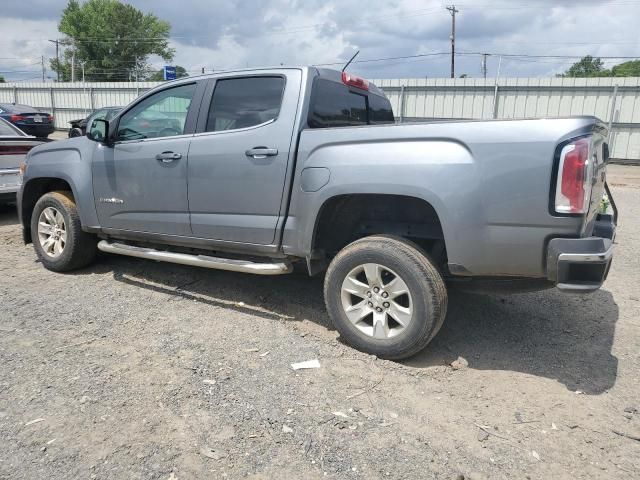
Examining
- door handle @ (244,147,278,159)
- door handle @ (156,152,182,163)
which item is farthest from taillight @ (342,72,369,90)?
door handle @ (156,152,182,163)

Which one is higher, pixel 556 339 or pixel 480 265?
pixel 480 265

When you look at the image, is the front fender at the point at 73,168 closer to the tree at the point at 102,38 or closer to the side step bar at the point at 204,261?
the side step bar at the point at 204,261

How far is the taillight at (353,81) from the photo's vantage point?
4.41 meters

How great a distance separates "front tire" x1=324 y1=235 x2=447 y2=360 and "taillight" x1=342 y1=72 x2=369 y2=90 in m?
1.57

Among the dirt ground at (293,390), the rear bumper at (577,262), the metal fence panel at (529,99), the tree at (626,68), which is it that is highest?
the tree at (626,68)

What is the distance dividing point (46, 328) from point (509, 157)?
3.46 meters

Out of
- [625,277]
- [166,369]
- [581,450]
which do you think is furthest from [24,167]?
[625,277]

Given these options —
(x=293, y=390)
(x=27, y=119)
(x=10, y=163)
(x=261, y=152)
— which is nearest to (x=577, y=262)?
(x=293, y=390)

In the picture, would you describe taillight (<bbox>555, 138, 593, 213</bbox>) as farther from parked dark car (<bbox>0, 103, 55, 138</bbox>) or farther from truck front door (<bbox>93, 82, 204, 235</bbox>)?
parked dark car (<bbox>0, 103, 55, 138</bbox>)

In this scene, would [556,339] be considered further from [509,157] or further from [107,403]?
[107,403]

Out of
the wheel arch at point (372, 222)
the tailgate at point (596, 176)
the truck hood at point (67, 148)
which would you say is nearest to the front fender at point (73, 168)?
the truck hood at point (67, 148)

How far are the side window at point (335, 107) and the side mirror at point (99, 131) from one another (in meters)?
2.06

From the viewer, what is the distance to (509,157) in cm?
294

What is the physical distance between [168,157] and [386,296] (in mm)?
2178
